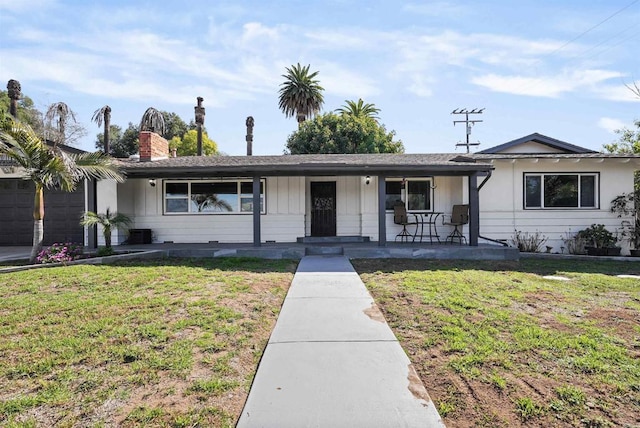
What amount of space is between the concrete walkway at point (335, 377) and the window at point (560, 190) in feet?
27.5

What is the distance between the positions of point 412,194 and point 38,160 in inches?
385

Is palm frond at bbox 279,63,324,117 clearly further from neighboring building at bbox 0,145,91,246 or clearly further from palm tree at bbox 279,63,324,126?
neighboring building at bbox 0,145,91,246

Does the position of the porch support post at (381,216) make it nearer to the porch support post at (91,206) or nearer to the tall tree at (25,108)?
the porch support post at (91,206)

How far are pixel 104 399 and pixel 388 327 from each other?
9.24 feet

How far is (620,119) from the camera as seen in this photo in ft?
70.2

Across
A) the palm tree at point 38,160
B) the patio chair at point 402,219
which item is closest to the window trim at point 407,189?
the patio chair at point 402,219

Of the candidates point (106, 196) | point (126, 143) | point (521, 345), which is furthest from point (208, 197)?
point (126, 143)

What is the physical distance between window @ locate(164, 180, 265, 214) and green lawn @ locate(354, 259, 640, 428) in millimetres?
5978

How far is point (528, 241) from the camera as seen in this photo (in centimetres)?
1065

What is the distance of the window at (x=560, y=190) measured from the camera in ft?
35.4

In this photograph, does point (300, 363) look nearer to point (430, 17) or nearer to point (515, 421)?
point (515, 421)

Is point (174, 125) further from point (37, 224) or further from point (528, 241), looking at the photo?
point (528, 241)

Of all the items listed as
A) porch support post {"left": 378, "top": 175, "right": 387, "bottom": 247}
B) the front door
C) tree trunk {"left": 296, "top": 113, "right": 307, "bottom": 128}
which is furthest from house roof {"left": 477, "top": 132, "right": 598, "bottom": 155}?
tree trunk {"left": 296, "top": 113, "right": 307, "bottom": 128}

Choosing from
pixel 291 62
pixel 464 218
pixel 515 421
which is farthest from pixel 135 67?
pixel 291 62
